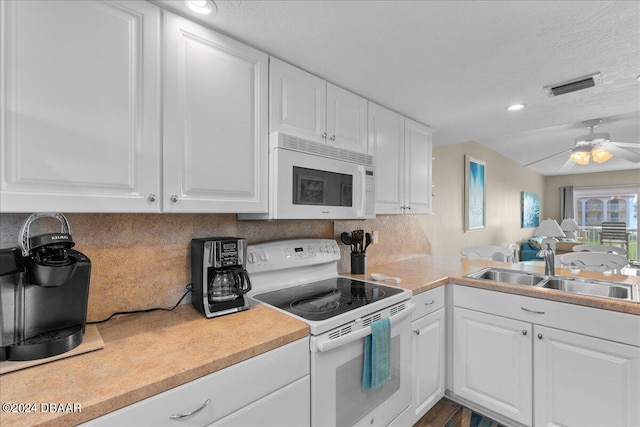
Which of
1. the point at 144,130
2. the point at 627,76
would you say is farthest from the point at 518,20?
the point at 144,130

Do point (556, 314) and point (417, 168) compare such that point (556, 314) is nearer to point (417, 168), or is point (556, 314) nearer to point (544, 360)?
point (544, 360)

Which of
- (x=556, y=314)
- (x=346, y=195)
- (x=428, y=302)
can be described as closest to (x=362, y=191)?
(x=346, y=195)

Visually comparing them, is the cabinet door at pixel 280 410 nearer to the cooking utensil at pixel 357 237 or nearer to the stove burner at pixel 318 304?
the stove burner at pixel 318 304

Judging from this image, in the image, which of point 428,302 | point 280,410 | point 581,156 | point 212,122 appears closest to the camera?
point 280,410

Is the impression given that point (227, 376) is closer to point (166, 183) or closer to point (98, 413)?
point (98, 413)

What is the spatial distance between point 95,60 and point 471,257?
10.9ft

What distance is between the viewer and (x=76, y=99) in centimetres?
98

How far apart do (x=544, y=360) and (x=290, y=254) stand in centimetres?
159

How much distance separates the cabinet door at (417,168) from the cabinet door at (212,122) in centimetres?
137

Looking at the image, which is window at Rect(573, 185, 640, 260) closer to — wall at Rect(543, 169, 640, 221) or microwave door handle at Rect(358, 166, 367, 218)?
wall at Rect(543, 169, 640, 221)

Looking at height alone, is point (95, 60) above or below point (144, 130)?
above

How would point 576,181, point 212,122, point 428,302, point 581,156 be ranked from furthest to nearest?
point 576,181
point 581,156
point 428,302
point 212,122

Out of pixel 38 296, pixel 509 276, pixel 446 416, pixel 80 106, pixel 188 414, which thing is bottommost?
pixel 446 416

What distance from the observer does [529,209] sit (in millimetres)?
7160
